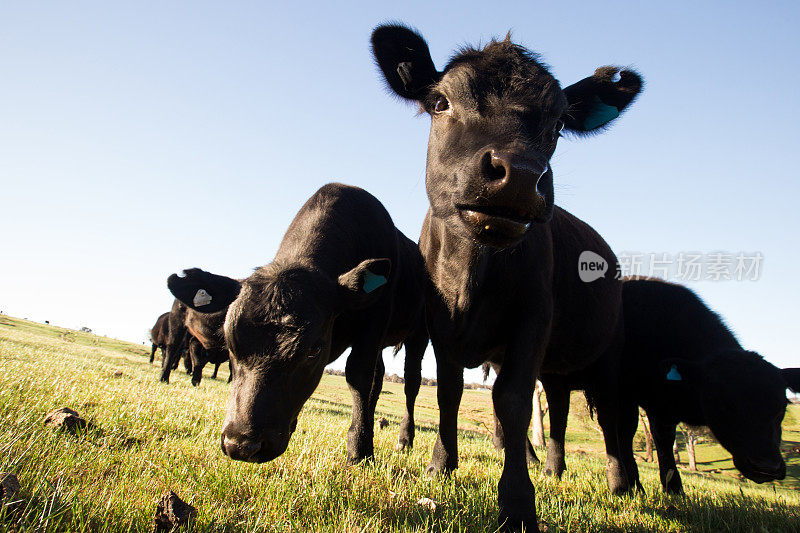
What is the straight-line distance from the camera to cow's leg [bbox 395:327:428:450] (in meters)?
6.47

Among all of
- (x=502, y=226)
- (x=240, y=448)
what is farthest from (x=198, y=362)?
(x=502, y=226)

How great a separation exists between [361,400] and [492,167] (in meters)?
A: 2.77

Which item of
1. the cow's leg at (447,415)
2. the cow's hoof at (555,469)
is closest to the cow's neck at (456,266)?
the cow's leg at (447,415)

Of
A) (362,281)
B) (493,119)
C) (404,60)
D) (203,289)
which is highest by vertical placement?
(404,60)

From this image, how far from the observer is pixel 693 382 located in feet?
17.9

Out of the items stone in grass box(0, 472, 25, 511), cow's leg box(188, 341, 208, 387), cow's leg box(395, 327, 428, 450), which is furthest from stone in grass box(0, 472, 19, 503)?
cow's leg box(188, 341, 208, 387)

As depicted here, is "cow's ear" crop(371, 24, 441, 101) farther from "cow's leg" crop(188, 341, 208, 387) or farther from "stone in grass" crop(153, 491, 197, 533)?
"cow's leg" crop(188, 341, 208, 387)

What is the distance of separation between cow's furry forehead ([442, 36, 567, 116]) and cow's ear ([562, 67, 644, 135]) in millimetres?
703

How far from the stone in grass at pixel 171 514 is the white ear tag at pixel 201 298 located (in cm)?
202

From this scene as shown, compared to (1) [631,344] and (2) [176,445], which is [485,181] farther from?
(1) [631,344]

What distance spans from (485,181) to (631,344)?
4.85 metres

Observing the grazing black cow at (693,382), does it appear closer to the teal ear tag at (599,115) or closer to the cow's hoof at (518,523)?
the teal ear tag at (599,115)

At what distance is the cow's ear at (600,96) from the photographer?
394 cm

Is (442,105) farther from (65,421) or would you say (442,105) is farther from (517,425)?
(65,421)
